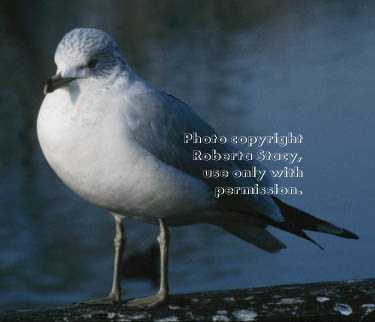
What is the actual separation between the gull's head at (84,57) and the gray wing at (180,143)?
176mm

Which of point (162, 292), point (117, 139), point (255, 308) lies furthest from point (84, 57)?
point (255, 308)

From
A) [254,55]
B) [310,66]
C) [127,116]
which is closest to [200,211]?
[127,116]

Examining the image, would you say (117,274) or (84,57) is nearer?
(84,57)

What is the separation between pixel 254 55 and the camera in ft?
73.6

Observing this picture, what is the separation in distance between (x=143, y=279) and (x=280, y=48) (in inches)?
639

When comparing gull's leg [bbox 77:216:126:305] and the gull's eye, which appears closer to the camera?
the gull's eye

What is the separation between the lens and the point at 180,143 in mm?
3287

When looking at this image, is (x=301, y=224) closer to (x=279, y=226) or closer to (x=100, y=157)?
(x=279, y=226)

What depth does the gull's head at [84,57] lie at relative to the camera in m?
2.91

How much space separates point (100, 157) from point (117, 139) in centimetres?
10

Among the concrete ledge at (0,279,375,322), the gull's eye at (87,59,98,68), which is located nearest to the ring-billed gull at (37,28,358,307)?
the gull's eye at (87,59,98,68)

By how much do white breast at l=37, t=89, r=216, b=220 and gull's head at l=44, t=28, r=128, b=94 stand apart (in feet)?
0.34

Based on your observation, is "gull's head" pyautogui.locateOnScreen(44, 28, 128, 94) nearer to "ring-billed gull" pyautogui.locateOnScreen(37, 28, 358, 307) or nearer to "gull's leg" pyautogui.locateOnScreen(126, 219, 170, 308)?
"ring-billed gull" pyautogui.locateOnScreen(37, 28, 358, 307)

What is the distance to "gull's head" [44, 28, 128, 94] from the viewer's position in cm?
291
